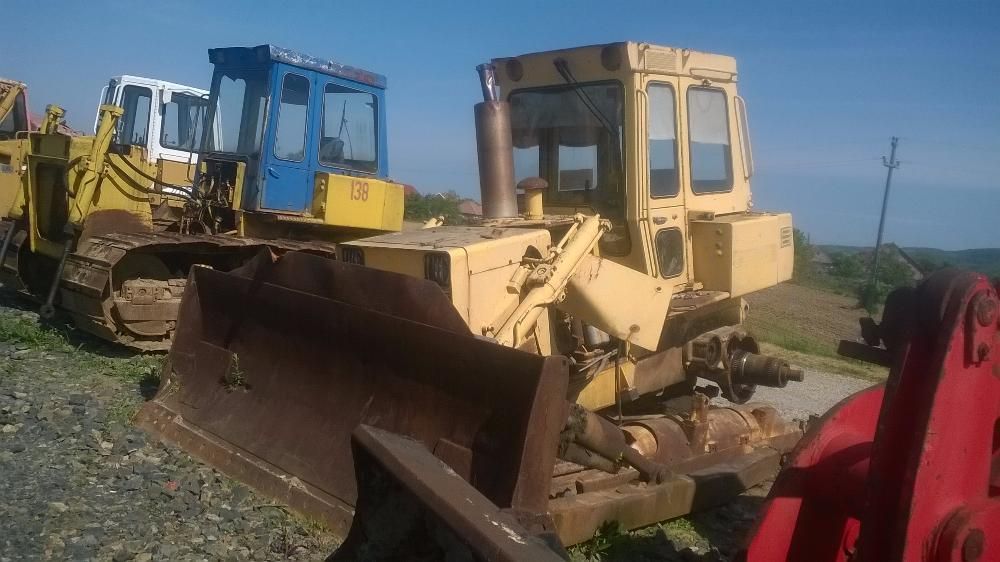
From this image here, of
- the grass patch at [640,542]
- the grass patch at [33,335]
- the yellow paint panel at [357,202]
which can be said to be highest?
the yellow paint panel at [357,202]

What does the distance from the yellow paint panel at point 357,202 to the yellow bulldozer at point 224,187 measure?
12 mm

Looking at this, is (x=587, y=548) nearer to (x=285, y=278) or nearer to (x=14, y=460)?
(x=285, y=278)

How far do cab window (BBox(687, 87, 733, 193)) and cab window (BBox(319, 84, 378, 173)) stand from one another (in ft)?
13.8

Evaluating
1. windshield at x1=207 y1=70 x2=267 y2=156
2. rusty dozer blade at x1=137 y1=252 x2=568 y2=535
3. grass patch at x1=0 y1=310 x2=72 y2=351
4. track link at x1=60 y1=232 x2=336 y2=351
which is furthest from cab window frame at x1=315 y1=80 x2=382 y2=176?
rusty dozer blade at x1=137 y1=252 x2=568 y2=535

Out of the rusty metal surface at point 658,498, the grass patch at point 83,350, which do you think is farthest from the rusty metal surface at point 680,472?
the grass patch at point 83,350

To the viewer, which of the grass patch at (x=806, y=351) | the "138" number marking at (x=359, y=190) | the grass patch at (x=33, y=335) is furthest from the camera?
the grass patch at (x=806, y=351)

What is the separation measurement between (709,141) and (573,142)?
104cm

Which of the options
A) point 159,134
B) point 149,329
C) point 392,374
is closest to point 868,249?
point 159,134

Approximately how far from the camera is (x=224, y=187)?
345 inches

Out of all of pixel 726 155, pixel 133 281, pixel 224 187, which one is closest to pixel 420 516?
pixel 726 155

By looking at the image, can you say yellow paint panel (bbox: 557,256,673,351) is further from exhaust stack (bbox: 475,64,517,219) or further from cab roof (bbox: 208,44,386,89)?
cab roof (bbox: 208,44,386,89)

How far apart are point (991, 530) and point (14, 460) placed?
4.41m

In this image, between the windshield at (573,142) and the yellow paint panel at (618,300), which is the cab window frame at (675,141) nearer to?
the windshield at (573,142)

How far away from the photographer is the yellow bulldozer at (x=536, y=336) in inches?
143
